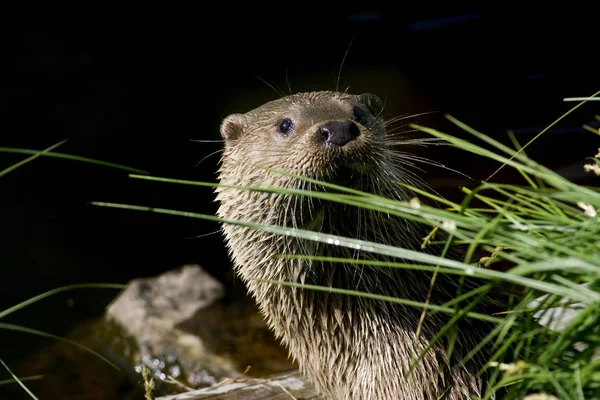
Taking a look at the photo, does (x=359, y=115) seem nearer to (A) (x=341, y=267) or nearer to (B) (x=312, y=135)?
(B) (x=312, y=135)

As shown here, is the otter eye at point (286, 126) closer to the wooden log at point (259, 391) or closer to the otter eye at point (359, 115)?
the otter eye at point (359, 115)

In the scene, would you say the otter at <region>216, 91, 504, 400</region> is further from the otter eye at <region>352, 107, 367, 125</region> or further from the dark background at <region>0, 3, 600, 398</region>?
the dark background at <region>0, 3, 600, 398</region>

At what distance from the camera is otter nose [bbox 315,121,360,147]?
7.24ft

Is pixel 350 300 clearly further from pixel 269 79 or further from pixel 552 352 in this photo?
pixel 269 79

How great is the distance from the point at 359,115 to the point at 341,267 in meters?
0.56

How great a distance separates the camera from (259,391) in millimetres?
3072

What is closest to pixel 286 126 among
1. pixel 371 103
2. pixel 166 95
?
pixel 371 103

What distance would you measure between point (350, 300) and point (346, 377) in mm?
317

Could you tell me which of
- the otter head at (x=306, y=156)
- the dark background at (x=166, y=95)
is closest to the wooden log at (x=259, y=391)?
the otter head at (x=306, y=156)

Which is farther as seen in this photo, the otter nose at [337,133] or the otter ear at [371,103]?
the otter ear at [371,103]

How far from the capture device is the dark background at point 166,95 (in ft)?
18.4

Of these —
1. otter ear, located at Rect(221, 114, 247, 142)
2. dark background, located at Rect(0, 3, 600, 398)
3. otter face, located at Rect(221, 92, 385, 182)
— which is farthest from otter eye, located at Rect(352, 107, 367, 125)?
dark background, located at Rect(0, 3, 600, 398)

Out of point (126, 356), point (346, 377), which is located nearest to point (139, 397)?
point (126, 356)

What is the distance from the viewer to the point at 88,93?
20.9 ft
